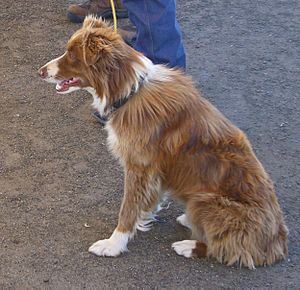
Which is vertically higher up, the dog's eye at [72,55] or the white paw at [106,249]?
the dog's eye at [72,55]

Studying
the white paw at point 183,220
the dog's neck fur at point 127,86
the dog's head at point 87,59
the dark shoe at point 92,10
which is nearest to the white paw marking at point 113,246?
the white paw at point 183,220

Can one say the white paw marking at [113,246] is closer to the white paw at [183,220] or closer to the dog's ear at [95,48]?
the white paw at [183,220]

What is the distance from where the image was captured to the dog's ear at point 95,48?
357 cm

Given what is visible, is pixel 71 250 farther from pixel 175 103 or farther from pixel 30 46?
pixel 30 46

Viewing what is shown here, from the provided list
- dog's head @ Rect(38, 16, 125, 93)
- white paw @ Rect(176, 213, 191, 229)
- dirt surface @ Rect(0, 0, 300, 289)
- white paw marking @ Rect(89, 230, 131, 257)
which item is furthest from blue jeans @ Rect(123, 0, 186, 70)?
white paw marking @ Rect(89, 230, 131, 257)

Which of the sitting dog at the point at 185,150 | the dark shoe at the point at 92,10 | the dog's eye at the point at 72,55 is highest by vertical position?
the dog's eye at the point at 72,55

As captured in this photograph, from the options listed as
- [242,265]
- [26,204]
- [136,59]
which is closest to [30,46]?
[26,204]

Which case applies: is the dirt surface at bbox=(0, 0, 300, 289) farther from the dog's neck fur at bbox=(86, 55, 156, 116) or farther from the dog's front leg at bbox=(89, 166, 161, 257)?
the dog's neck fur at bbox=(86, 55, 156, 116)

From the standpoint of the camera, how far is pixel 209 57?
20.1 ft

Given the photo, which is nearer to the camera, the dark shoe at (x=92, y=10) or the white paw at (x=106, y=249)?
the white paw at (x=106, y=249)

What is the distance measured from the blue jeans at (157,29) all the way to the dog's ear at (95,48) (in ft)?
4.03

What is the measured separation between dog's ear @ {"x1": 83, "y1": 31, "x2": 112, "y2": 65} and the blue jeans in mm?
1227

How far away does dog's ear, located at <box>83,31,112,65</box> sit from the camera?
11.7 ft

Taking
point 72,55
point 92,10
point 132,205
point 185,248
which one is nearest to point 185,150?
point 132,205
